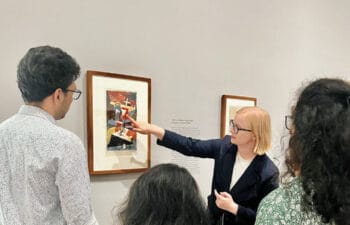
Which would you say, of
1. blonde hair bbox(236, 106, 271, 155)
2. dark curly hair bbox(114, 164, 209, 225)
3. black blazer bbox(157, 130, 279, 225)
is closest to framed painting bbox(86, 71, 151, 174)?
black blazer bbox(157, 130, 279, 225)

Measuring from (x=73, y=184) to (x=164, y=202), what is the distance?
1.23 feet

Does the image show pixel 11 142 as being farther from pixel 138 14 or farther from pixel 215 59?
pixel 215 59

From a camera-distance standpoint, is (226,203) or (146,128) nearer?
(226,203)

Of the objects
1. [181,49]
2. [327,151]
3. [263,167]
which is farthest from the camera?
[181,49]

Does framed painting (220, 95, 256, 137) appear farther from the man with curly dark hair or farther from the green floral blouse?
the green floral blouse

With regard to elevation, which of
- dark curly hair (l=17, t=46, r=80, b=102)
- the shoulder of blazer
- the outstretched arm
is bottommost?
the shoulder of blazer

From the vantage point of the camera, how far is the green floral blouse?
1.02m

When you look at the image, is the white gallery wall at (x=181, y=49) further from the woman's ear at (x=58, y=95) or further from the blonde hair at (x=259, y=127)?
the woman's ear at (x=58, y=95)

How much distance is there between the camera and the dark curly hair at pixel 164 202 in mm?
1226

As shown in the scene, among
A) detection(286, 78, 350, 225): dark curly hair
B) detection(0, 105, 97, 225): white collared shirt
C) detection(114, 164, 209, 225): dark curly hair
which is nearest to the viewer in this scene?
detection(286, 78, 350, 225): dark curly hair

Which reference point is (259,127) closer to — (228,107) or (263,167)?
(263,167)

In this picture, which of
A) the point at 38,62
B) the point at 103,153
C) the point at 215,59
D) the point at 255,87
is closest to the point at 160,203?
the point at 38,62

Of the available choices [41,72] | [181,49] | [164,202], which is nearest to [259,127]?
[181,49]

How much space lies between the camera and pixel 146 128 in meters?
2.03
